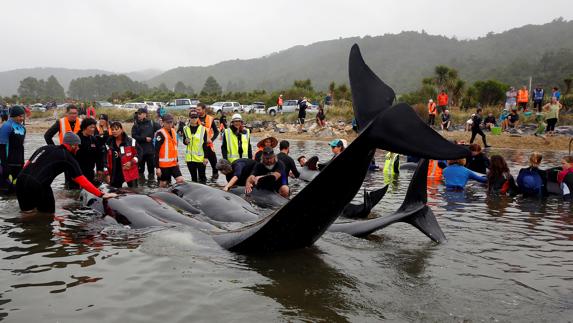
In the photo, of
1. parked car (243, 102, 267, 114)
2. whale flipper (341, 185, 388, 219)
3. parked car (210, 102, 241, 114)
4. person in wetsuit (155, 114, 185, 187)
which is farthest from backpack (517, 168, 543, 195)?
parked car (210, 102, 241, 114)

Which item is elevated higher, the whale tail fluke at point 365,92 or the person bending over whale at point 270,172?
the whale tail fluke at point 365,92

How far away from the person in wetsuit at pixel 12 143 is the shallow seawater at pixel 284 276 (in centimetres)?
211

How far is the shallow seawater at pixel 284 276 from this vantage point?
15.0 feet

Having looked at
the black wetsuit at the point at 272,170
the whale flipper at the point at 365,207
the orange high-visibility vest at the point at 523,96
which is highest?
the orange high-visibility vest at the point at 523,96

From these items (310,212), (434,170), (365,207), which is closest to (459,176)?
(434,170)

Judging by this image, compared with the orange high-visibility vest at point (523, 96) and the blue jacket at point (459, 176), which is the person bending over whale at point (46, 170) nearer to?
the blue jacket at point (459, 176)

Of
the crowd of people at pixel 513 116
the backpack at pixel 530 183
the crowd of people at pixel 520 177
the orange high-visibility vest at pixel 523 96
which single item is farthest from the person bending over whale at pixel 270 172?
the orange high-visibility vest at pixel 523 96

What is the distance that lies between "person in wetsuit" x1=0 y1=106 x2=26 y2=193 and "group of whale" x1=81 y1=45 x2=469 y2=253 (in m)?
1.94

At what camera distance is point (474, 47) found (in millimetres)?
194875

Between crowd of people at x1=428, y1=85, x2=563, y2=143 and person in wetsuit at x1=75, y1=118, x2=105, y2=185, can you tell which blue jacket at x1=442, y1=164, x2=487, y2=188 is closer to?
person in wetsuit at x1=75, y1=118, x2=105, y2=185

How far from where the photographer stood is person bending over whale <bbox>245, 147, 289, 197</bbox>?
9.70 metres

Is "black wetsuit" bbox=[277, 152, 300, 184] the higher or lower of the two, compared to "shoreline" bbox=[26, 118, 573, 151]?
higher

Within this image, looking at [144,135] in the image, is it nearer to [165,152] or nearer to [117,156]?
[165,152]

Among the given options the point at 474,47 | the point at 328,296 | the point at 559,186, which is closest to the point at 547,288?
the point at 328,296
